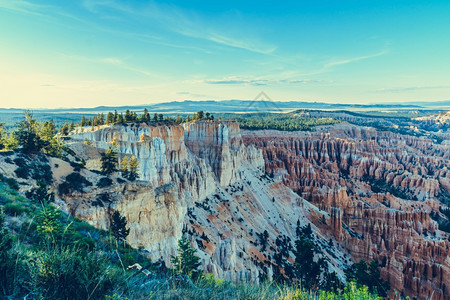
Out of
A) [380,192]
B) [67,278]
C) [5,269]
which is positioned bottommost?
[380,192]

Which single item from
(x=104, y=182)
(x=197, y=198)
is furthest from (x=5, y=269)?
(x=197, y=198)

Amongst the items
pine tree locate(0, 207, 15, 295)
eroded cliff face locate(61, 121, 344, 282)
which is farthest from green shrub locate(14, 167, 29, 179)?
pine tree locate(0, 207, 15, 295)

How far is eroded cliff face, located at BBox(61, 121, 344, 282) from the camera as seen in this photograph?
70.3ft

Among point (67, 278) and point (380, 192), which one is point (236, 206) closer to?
point (67, 278)

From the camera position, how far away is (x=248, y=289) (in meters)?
7.96

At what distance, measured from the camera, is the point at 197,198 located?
39.5 metres

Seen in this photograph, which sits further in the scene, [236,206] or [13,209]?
[236,206]

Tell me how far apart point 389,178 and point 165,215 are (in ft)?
259

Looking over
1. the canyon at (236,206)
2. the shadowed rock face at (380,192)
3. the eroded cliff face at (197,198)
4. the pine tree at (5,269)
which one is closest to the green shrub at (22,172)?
the canyon at (236,206)

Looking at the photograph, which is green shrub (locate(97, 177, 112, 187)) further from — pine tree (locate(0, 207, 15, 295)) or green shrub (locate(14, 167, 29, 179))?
pine tree (locate(0, 207, 15, 295))

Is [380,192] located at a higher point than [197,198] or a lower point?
lower

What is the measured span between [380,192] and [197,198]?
57.1 metres

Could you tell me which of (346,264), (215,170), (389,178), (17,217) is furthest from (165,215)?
(389,178)

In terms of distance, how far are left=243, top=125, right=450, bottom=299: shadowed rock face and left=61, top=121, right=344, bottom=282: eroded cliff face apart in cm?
681
